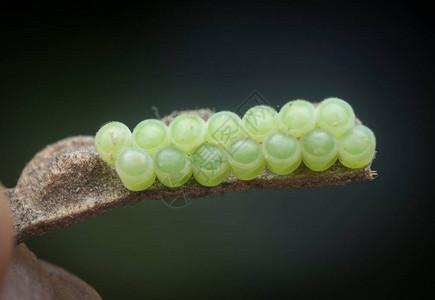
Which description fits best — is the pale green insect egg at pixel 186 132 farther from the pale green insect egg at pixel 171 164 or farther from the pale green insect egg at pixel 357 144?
the pale green insect egg at pixel 357 144

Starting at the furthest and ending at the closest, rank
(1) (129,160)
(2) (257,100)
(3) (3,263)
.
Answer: (2) (257,100), (1) (129,160), (3) (3,263)

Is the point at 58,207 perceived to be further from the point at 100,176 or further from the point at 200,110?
the point at 200,110

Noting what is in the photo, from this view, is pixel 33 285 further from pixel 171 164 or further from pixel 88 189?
pixel 171 164

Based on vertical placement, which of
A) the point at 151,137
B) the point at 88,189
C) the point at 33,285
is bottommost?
the point at 33,285

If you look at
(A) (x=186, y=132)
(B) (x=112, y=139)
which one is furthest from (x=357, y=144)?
(B) (x=112, y=139)

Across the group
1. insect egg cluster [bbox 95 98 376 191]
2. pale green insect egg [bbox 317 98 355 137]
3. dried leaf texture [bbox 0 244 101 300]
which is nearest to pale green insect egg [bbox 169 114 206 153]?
insect egg cluster [bbox 95 98 376 191]

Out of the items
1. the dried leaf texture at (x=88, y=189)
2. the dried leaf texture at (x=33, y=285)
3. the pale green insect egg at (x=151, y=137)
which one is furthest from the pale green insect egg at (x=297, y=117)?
the dried leaf texture at (x=33, y=285)

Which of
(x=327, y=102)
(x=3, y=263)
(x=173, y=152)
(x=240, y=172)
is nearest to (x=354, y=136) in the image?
(x=327, y=102)
